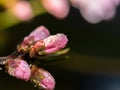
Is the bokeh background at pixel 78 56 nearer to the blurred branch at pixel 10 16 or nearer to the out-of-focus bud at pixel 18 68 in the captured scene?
the blurred branch at pixel 10 16

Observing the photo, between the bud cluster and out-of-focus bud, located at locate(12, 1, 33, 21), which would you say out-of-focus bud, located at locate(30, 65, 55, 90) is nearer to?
the bud cluster

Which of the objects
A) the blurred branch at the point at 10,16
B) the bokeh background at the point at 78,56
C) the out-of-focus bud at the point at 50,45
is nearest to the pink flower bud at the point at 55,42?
the out-of-focus bud at the point at 50,45

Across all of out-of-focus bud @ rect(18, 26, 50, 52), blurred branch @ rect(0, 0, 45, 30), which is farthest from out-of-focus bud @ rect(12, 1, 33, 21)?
out-of-focus bud @ rect(18, 26, 50, 52)

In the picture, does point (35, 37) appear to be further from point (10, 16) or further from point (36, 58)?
point (10, 16)

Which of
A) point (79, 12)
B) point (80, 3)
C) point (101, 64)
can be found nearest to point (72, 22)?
point (79, 12)

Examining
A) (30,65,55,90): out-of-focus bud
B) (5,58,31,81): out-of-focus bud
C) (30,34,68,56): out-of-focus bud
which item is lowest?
(30,65,55,90): out-of-focus bud

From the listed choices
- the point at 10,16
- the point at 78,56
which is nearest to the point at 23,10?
the point at 10,16
